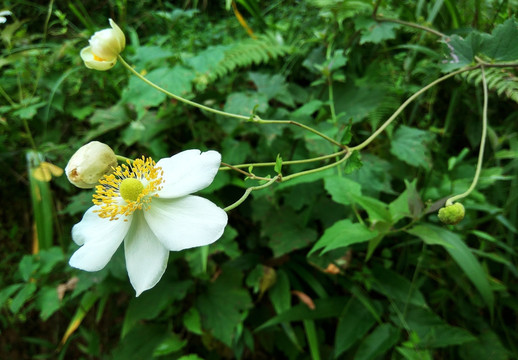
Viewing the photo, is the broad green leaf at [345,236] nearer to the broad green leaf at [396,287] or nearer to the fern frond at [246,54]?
the broad green leaf at [396,287]

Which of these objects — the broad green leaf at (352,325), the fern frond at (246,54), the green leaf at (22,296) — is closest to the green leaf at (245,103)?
the fern frond at (246,54)

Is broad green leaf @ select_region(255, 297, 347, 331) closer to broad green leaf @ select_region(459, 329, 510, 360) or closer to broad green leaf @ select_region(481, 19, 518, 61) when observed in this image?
broad green leaf @ select_region(459, 329, 510, 360)

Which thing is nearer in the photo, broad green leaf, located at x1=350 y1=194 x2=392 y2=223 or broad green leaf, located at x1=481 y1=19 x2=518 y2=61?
broad green leaf, located at x1=481 y1=19 x2=518 y2=61

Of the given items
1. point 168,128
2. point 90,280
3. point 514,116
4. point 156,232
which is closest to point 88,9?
point 168,128

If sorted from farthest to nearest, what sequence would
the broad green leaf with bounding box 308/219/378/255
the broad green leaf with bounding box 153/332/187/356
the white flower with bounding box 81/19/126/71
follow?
1. the broad green leaf with bounding box 153/332/187/356
2. the broad green leaf with bounding box 308/219/378/255
3. the white flower with bounding box 81/19/126/71

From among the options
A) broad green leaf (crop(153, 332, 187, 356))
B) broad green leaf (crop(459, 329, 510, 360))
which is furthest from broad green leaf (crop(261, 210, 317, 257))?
broad green leaf (crop(459, 329, 510, 360))

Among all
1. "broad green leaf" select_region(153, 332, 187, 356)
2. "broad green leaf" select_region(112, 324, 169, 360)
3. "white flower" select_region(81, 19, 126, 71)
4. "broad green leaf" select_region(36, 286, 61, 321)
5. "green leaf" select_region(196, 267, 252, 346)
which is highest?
"white flower" select_region(81, 19, 126, 71)

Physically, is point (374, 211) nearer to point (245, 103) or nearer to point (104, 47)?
point (245, 103)

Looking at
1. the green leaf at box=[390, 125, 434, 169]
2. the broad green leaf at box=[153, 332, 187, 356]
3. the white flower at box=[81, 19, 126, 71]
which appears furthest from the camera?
the broad green leaf at box=[153, 332, 187, 356]
